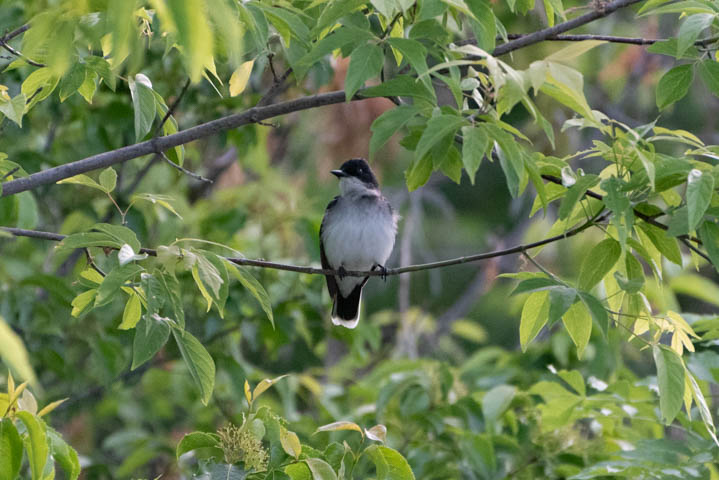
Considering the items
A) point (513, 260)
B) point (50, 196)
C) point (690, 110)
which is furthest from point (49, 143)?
point (690, 110)

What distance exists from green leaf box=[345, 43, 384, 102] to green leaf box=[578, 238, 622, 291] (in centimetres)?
88

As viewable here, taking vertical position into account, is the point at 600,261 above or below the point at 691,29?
below

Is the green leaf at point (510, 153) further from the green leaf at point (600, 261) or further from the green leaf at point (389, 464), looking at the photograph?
the green leaf at point (389, 464)

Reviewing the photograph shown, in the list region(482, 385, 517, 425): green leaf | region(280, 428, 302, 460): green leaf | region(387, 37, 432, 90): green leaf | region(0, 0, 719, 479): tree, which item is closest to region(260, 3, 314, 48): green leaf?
region(0, 0, 719, 479): tree

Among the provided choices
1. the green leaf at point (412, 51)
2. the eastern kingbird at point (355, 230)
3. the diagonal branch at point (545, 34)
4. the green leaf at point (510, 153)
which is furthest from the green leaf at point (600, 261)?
the eastern kingbird at point (355, 230)

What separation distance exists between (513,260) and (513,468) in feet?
20.3

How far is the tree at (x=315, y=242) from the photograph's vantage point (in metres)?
2.25

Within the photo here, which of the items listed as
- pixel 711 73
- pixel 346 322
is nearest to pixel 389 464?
pixel 711 73

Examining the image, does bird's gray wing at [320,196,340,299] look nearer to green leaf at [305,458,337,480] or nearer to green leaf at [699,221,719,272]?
green leaf at [305,458,337,480]

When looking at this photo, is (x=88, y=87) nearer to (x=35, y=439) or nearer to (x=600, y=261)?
(x=35, y=439)

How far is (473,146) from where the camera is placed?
219cm

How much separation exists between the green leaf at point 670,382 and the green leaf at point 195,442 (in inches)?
49.7

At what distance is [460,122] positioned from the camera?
2236mm

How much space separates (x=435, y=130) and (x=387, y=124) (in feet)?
0.68
